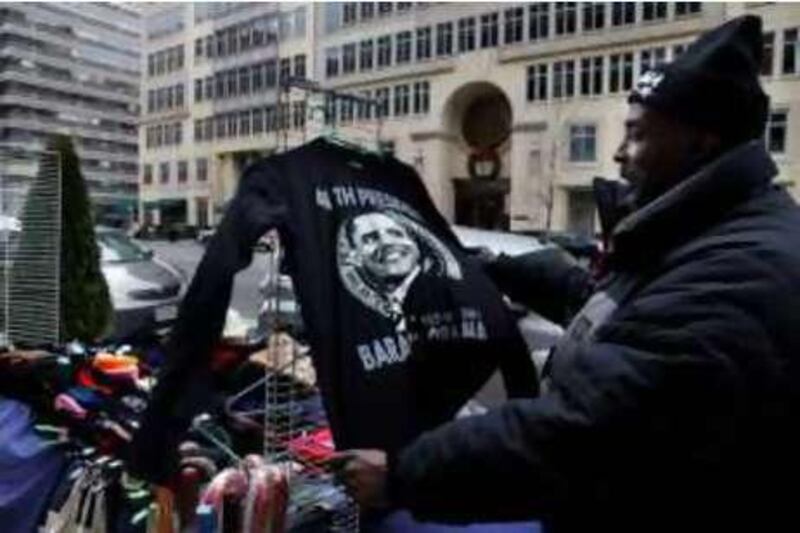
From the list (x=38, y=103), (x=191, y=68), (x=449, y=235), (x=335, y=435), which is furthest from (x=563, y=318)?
(x=38, y=103)

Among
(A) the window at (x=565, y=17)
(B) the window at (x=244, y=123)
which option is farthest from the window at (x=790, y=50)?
(B) the window at (x=244, y=123)

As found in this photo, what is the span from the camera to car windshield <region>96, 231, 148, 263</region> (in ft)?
35.1

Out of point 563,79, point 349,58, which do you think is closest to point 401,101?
point 349,58

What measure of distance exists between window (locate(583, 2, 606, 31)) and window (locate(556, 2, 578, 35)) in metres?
0.48

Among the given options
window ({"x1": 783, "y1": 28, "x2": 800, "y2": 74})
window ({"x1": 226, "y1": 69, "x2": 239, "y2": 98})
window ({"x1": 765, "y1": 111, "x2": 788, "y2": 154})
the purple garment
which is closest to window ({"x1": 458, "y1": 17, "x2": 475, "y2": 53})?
window ({"x1": 783, "y1": 28, "x2": 800, "y2": 74})

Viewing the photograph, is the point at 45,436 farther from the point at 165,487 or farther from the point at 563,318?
the point at 563,318

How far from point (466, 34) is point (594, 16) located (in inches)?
277

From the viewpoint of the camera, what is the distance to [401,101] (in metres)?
50.8

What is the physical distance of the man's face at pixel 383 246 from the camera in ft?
7.90

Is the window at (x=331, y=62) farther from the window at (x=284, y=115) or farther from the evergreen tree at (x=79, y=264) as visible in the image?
the window at (x=284, y=115)

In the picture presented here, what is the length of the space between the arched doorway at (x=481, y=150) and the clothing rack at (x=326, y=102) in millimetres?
44859

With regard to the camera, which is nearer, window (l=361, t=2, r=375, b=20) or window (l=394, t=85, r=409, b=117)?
window (l=394, t=85, r=409, b=117)

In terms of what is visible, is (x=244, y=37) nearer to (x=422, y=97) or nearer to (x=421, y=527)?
(x=422, y=97)

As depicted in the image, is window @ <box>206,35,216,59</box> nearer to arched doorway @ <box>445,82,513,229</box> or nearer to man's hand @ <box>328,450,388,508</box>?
arched doorway @ <box>445,82,513,229</box>
